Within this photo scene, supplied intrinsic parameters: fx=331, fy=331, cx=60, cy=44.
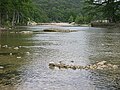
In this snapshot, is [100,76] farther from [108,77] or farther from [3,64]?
[3,64]

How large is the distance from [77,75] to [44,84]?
243 centimetres

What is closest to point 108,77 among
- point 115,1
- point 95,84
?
point 95,84

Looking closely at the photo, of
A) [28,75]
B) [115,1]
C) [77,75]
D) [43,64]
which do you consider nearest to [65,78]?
[77,75]

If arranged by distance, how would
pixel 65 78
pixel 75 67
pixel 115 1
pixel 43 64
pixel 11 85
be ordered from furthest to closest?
pixel 115 1 → pixel 43 64 → pixel 75 67 → pixel 65 78 → pixel 11 85

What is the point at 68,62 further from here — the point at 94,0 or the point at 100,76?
the point at 94,0

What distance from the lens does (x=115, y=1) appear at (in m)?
96.9

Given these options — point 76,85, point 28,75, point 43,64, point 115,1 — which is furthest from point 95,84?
point 115,1

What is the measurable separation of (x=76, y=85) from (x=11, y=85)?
9.11 feet

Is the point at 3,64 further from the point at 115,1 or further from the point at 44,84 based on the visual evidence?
the point at 115,1

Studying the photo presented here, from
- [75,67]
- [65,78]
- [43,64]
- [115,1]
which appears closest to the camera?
[65,78]

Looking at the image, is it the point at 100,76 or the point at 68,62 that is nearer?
the point at 100,76

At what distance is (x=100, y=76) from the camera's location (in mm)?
15953

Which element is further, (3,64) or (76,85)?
(3,64)

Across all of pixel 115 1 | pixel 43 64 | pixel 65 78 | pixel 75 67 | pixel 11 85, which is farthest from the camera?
pixel 115 1
